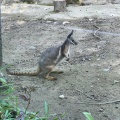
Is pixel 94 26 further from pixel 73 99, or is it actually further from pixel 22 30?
pixel 73 99

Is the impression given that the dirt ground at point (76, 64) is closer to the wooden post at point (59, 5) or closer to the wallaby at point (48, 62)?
the wallaby at point (48, 62)

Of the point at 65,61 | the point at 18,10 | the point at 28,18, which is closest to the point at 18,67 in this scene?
the point at 65,61

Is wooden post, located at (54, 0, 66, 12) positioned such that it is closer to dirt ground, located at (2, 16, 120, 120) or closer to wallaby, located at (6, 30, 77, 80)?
dirt ground, located at (2, 16, 120, 120)

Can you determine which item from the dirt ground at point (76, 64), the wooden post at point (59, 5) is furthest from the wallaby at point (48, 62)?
the wooden post at point (59, 5)

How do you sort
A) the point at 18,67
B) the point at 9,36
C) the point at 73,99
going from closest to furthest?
the point at 73,99
the point at 18,67
the point at 9,36

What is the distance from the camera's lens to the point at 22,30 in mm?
7996

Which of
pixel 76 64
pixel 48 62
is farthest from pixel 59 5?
pixel 48 62

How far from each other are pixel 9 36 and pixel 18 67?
1.71 m

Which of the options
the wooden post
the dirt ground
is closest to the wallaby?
the dirt ground

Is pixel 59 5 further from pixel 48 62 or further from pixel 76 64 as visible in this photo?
pixel 48 62

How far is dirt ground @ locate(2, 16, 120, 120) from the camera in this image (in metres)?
4.83

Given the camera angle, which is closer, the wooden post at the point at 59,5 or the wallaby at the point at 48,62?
the wallaby at the point at 48,62

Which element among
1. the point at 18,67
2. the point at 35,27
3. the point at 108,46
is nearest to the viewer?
the point at 18,67

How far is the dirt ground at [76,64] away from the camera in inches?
190
